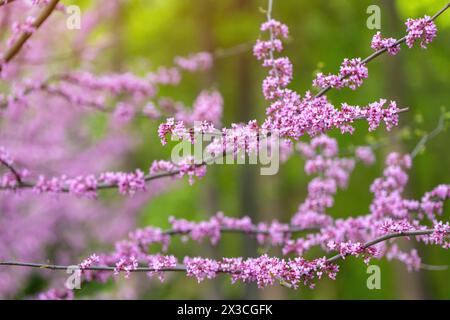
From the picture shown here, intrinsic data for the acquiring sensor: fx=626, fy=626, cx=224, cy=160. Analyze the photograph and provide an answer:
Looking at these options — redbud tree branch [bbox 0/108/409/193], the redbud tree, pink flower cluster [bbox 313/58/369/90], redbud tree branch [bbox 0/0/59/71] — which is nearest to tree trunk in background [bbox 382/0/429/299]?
the redbud tree

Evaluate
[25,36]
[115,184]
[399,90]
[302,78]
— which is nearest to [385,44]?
[115,184]

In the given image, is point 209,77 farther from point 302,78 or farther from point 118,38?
point 118,38

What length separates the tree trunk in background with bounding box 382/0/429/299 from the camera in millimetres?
10750

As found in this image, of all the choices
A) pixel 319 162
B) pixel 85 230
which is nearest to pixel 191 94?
pixel 85 230

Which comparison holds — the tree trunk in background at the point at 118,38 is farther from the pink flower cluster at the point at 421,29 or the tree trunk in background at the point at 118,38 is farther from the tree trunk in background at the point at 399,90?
the pink flower cluster at the point at 421,29

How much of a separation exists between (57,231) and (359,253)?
1198 centimetres

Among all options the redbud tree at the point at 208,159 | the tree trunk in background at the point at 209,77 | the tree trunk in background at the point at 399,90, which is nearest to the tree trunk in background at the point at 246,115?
the tree trunk in background at the point at 209,77

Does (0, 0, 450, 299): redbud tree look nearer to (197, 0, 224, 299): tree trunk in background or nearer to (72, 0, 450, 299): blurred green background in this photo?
(72, 0, 450, 299): blurred green background

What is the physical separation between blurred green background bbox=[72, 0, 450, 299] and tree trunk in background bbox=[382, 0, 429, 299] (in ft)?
0.06

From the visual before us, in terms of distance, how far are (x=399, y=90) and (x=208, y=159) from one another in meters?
6.98

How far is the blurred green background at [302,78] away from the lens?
12.1 meters

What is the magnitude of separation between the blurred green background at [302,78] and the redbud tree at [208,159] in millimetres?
978

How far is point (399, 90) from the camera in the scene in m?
11.1

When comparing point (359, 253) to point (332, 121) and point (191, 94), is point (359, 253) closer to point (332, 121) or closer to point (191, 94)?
point (332, 121)
